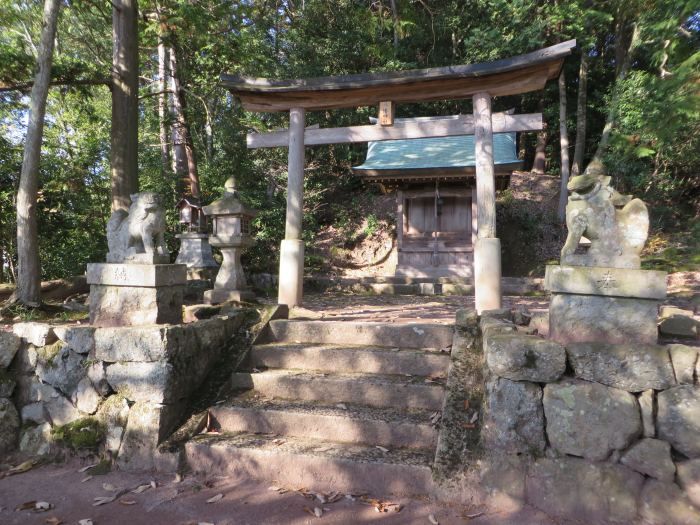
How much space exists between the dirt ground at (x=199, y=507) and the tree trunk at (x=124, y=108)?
569 cm

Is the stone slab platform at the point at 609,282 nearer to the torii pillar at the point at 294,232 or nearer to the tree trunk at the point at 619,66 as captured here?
the torii pillar at the point at 294,232

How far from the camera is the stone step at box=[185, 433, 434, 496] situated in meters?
3.03

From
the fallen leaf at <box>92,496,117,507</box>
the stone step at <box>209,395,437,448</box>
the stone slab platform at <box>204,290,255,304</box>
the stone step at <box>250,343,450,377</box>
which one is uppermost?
the stone slab platform at <box>204,290,255,304</box>

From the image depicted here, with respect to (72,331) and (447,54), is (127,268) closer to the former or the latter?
(72,331)

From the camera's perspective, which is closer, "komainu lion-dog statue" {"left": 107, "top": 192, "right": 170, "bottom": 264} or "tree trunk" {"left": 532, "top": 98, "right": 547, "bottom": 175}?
"komainu lion-dog statue" {"left": 107, "top": 192, "right": 170, "bottom": 264}

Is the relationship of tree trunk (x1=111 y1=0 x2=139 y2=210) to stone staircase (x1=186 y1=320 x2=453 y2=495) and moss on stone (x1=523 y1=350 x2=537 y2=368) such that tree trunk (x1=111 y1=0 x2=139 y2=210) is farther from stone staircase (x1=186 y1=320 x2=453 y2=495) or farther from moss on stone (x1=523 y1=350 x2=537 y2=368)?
moss on stone (x1=523 y1=350 x2=537 y2=368)

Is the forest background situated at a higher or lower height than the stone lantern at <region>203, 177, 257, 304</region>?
higher

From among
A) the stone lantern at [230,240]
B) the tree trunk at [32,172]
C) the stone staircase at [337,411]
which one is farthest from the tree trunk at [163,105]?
the stone staircase at [337,411]

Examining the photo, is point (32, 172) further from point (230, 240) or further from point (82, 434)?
point (82, 434)

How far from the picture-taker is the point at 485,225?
18.0ft

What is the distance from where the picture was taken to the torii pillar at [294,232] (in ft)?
19.5

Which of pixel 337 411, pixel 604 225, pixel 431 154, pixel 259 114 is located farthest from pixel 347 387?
pixel 259 114

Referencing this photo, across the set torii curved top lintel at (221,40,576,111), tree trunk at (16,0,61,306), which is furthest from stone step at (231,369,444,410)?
tree trunk at (16,0,61,306)

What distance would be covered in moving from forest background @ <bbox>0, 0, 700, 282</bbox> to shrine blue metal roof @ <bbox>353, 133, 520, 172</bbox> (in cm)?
236
